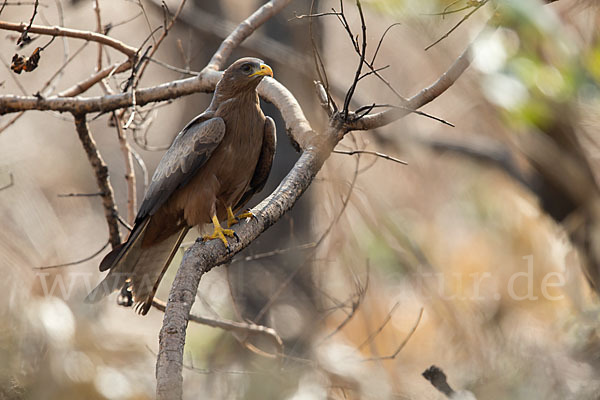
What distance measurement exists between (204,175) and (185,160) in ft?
0.53

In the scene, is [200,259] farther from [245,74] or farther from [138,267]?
[245,74]

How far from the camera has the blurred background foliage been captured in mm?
4367

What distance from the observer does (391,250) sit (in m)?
6.09

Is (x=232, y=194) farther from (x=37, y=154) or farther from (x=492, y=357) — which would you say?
(x=37, y=154)

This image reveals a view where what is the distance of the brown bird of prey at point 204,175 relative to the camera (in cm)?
411

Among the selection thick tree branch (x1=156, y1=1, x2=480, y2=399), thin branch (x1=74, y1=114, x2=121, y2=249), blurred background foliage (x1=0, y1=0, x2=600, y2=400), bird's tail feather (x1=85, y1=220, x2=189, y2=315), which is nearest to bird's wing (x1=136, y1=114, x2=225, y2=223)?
bird's tail feather (x1=85, y1=220, x2=189, y2=315)

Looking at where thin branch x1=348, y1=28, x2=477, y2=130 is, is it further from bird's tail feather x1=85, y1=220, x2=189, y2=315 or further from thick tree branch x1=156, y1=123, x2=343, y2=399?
bird's tail feather x1=85, y1=220, x2=189, y2=315

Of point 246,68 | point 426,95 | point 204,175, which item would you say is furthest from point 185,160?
point 426,95

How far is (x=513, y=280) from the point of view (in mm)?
7680

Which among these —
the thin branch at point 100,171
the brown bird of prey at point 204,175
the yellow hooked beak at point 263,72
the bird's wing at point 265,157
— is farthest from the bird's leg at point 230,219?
the yellow hooked beak at point 263,72

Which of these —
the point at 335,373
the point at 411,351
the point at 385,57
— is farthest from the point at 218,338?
the point at 385,57

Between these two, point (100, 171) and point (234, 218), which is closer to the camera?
point (234, 218)

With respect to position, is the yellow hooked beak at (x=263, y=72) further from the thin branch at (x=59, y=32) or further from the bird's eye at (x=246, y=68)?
the thin branch at (x=59, y=32)

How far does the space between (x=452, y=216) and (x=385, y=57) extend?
324 centimetres
